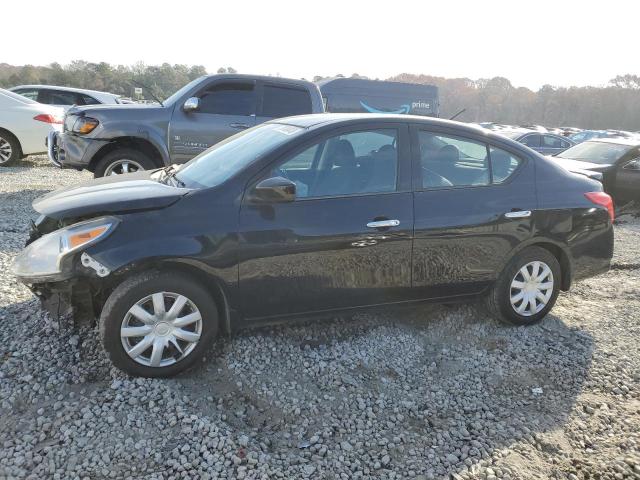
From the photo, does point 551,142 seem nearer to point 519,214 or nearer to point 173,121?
point 173,121

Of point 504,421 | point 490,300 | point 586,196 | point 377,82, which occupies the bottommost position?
point 504,421

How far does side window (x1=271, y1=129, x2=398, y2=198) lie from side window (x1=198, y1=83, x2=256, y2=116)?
14.4 feet

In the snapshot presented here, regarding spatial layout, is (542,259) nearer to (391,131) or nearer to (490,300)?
(490,300)

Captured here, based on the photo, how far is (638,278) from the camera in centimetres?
541

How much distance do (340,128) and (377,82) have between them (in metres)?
12.0

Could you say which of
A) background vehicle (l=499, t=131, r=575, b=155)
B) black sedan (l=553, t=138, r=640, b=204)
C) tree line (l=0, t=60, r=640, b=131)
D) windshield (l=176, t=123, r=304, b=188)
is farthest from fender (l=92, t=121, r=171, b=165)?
tree line (l=0, t=60, r=640, b=131)

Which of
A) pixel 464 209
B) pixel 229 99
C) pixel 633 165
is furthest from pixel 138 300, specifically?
pixel 633 165

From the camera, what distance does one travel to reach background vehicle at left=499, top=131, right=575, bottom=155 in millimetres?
15195

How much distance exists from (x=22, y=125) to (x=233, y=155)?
325 inches

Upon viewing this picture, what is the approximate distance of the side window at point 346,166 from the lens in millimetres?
3416

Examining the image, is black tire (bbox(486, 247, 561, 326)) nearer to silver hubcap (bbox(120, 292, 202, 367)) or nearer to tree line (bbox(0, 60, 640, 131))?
silver hubcap (bbox(120, 292, 202, 367))

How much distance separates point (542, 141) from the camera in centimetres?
1595

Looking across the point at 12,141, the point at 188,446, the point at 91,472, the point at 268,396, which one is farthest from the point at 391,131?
the point at 12,141

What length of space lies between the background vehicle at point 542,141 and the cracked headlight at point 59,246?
46.6 feet
